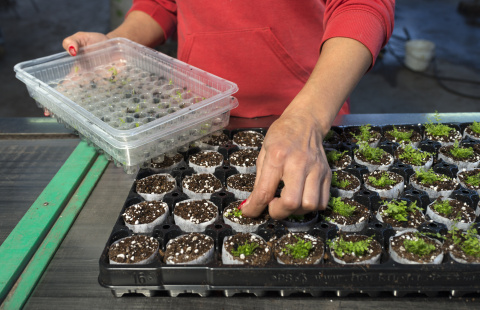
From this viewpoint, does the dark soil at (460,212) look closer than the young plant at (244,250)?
No

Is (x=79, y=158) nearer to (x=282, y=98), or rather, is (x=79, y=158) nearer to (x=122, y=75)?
(x=122, y=75)

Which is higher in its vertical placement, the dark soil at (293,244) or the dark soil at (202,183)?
the dark soil at (202,183)

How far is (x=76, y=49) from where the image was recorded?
193cm

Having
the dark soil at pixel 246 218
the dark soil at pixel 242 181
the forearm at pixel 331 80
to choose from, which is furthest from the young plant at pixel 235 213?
the forearm at pixel 331 80

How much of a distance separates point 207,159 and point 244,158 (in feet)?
0.46

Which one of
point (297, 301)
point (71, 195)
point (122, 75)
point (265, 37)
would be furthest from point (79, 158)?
point (297, 301)

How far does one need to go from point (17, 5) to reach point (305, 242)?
8.15 meters

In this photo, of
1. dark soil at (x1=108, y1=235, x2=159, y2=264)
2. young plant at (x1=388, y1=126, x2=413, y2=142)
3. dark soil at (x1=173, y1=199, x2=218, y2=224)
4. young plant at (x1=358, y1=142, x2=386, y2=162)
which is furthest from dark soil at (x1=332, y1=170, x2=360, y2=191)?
dark soil at (x1=108, y1=235, x2=159, y2=264)

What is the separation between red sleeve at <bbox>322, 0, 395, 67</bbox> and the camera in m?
1.41

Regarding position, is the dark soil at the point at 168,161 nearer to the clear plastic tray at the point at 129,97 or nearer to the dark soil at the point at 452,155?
the clear plastic tray at the point at 129,97

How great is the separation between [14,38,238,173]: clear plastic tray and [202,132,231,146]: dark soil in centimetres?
6

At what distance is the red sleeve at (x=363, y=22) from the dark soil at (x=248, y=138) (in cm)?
49

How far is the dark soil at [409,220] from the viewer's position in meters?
1.29

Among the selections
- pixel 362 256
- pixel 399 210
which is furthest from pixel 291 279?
pixel 399 210
